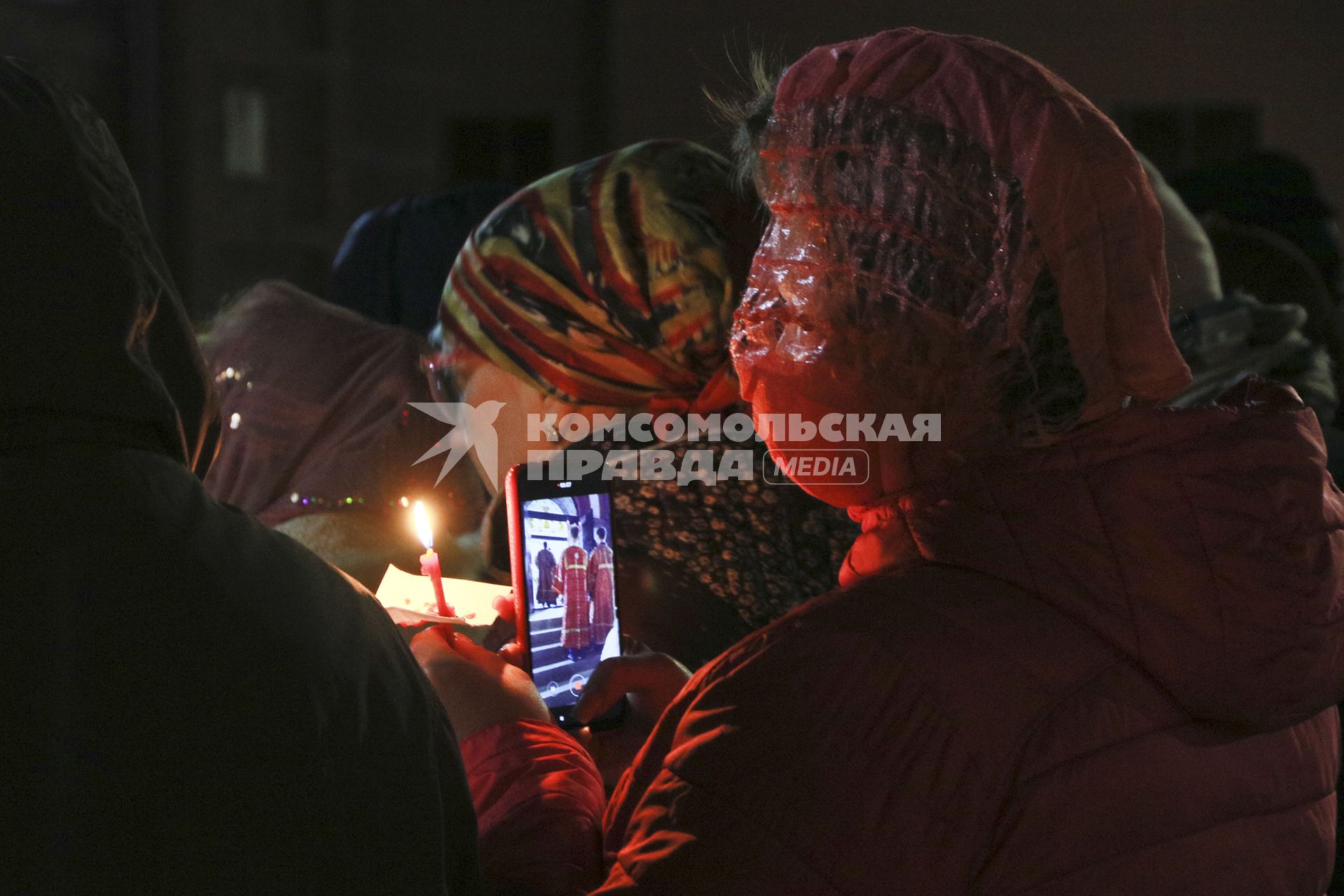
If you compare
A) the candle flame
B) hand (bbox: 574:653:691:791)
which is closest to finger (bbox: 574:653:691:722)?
Answer: hand (bbox: 574:653:691:791)

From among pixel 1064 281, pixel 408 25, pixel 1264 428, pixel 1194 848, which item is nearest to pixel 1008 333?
pixel 1064 281

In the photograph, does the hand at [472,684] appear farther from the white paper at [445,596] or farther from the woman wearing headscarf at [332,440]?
the woman wearing headscarf at [332,440]

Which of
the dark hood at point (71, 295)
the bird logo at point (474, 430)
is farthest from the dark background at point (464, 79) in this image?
the dark hood at point (71, 295)

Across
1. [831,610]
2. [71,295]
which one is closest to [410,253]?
[831,610]

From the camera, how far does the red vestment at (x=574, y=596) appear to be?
1248 millimetres

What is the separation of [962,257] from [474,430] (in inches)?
30.8

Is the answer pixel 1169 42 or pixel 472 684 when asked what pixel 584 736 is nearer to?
pixel 472 684

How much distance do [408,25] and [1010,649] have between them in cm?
641

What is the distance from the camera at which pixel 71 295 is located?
1.85ft

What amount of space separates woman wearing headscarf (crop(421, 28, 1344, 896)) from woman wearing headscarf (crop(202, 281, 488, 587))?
2.62 ft

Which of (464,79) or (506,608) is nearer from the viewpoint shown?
(506,608)

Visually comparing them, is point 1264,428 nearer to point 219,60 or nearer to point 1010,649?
point 1010,649

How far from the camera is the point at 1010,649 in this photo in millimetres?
776

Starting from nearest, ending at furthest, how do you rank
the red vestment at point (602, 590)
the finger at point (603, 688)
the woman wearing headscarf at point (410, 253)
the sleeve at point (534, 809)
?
the sleeve at point (534, 809), the finger at point (603, 688), the red vestment at point (602, 590), the woman wearing headscarf at point (410, 253)
